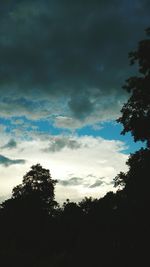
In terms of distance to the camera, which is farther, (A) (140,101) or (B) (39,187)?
(B) (39,187)

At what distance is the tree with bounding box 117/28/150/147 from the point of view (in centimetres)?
2789

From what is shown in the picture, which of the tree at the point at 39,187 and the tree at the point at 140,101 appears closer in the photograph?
the tree at the point at 140,101

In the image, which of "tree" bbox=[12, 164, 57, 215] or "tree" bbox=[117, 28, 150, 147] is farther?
"tree" bbox=[12, 164, 57, 215]

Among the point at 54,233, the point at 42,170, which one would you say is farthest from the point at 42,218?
the point at 42,170

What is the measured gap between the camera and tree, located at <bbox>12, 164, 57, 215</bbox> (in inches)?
3291

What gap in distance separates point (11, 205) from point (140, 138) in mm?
55122

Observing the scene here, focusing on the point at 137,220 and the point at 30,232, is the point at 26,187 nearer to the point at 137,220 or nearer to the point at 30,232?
the point at 30,232

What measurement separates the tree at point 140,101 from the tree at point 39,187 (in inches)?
2206

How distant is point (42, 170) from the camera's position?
86.8 metres

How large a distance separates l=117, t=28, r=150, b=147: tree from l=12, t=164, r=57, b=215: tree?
56.0m

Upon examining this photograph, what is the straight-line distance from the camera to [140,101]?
1114 inches

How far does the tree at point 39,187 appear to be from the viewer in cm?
8359

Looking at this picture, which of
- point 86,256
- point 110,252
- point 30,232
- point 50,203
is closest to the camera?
point 110,252

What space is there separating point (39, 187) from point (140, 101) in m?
59.6
